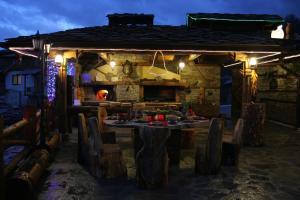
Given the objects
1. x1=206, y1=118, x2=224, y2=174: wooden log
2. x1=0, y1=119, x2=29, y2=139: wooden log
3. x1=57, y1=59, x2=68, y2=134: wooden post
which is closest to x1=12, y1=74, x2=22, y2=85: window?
x1=57, y1=59, x2=68, y2=134: wooden post

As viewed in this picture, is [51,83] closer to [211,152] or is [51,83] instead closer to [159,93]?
[159,93]

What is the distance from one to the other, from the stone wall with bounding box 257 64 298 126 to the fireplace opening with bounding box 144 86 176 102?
4.86 m

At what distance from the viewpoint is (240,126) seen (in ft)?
23.2

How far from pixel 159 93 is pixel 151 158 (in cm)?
1073

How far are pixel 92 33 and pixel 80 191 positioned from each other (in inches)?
287

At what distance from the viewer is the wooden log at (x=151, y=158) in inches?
211

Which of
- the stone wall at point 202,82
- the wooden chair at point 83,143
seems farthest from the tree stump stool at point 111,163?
the stone wall at point 202,82

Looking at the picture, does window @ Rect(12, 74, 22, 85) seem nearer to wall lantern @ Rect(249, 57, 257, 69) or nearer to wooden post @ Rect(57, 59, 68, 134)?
wooden post @ Rect(57, 59, 68, 134)

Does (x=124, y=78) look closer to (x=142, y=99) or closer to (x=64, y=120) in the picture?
(x=142, y=99)

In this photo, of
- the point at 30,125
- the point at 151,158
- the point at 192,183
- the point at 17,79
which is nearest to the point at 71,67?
the point at 30,125

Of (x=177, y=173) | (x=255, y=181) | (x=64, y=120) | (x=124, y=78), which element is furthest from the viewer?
(x=124, y=78)

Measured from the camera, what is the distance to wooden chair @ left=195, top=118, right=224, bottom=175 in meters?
6.18

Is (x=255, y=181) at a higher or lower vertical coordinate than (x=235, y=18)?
lower

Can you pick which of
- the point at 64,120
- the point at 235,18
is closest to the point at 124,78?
the point at 64,120
